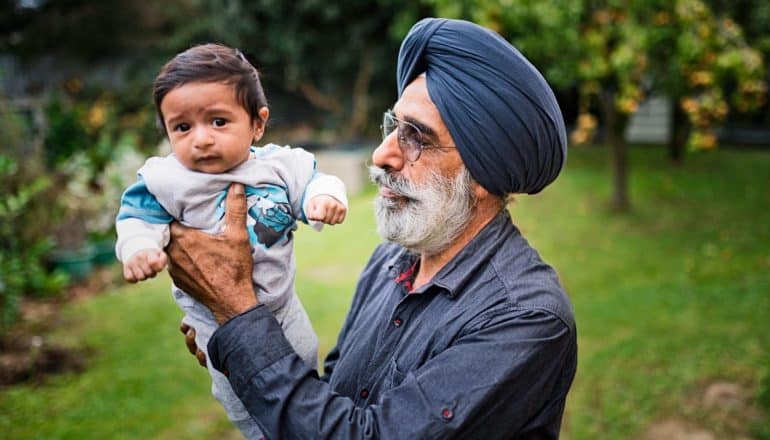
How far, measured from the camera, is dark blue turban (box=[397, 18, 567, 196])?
192 cm

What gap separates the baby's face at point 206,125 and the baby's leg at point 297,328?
1.49ft

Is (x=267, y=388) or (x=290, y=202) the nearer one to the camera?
(x=267, y=388)

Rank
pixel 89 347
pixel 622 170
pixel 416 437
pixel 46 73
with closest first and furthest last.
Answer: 1. pixel 416 437
2. pixel 89 347
3. pixel 622 170
4. pixel 46 73

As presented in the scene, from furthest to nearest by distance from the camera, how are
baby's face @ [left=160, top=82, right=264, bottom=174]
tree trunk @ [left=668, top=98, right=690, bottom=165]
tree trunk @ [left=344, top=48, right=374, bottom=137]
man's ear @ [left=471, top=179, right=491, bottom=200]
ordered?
tree trunk @ [left=344, top=48, right=374, bottom=137] < tree trunk @ [left=668, top=98, right=690, bottom=165] < man's ear @ [left=471, top=179, right=491, bottom=200] < baby's face @ [left=160, top=82, right=264, bottom=174]

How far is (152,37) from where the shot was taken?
1756cm

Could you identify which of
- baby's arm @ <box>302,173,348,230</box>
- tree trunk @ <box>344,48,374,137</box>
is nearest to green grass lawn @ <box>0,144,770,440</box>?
baby's arm @ <box>302,173,348,230</box>

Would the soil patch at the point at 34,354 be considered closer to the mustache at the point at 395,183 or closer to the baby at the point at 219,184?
the baby at the point at 219,184

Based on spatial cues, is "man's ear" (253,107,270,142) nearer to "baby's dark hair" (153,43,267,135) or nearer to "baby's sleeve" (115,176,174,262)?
"baby's dark hair" (153,43,267,135)

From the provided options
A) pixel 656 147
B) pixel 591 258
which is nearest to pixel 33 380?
pixel 591 258

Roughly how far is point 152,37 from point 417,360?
17.6m

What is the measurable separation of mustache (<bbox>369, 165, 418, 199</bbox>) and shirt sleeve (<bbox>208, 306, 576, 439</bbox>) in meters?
0.49

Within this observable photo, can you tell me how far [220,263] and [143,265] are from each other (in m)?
0.19

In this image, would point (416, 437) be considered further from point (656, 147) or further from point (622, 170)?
point (656, 147)

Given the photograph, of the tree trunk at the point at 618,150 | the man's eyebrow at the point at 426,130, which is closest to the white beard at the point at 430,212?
the man's eyebrow at the point at 426,130
